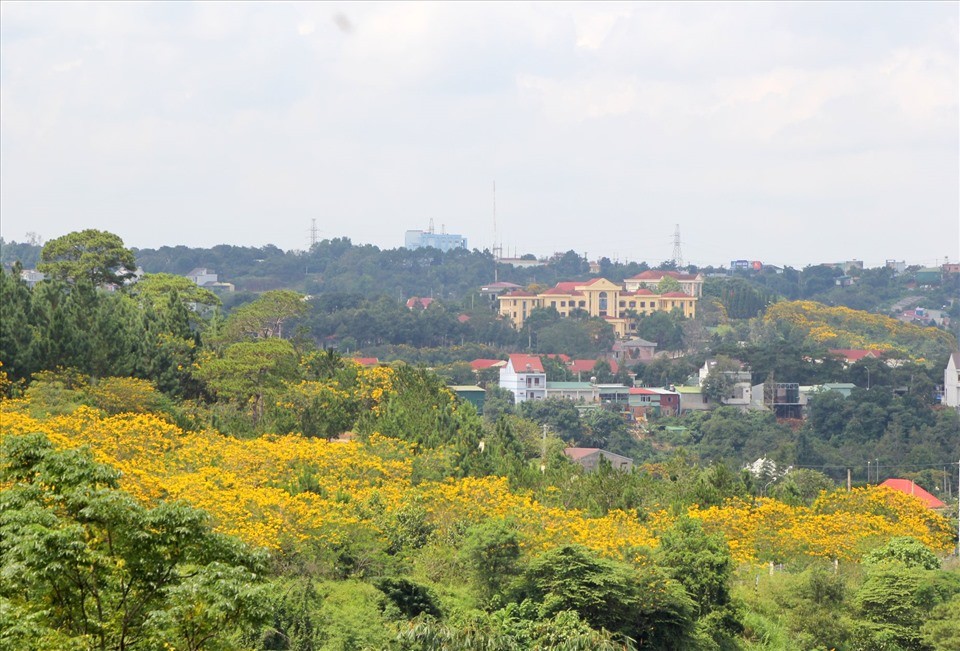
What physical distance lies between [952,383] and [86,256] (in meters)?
47.0

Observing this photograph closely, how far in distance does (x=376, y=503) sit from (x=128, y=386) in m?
7.73

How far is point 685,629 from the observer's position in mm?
19109

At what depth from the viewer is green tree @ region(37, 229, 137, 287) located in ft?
119

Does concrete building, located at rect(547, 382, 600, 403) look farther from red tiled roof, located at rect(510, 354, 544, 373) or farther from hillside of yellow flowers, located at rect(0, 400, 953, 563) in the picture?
hillside of yellow flowers, located at rect(0, 400, 953, 563)

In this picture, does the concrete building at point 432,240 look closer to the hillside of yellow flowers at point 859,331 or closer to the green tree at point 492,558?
the hillside of yellow flowers at point 859,331

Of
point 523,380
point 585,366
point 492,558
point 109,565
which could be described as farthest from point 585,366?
point 109,565

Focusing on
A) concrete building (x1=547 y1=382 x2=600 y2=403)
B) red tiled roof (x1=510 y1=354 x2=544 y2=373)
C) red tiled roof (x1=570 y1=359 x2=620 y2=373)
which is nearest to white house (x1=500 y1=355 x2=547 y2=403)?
red tiled roof (x1=510 y1=354 x2=544 y2=373)

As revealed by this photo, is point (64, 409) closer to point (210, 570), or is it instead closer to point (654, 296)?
point (210, 570)

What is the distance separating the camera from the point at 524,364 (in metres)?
76.4

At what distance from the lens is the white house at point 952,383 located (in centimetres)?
6750

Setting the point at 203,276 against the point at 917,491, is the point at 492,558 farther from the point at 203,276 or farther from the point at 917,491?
the point at 203,276

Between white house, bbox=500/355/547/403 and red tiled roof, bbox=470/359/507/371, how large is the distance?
7.24ft

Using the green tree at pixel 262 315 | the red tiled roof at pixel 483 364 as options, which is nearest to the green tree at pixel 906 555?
the green tree at pixel 262 315

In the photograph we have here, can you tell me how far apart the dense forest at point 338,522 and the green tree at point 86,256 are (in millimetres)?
69
